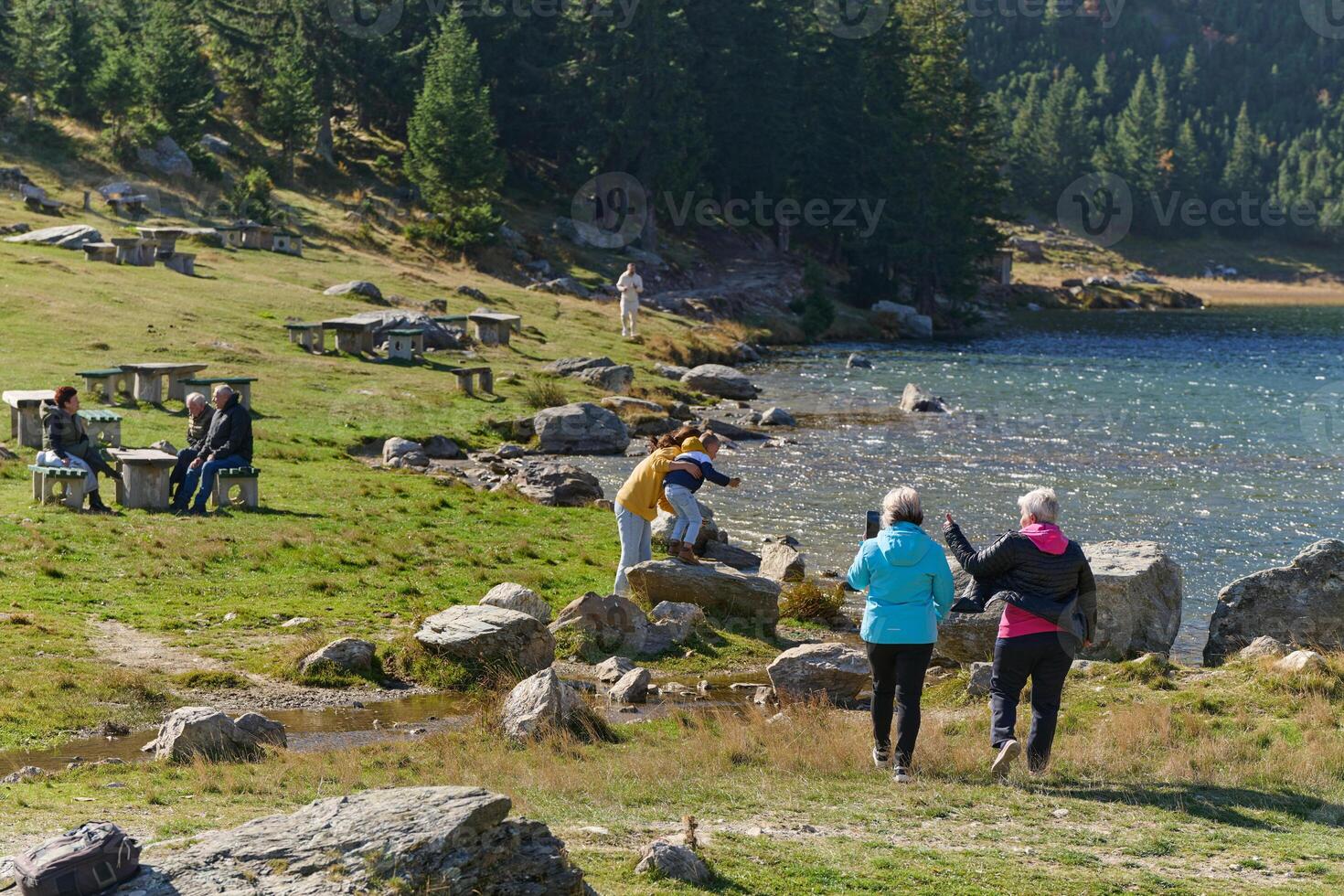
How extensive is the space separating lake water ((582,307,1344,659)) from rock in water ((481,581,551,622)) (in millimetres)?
7848

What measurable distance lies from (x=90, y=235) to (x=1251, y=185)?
6702 inches

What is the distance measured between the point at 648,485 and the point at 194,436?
9.42 meters

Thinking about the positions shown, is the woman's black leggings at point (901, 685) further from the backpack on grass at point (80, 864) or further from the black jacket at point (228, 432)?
the black jacket at point (228, 432)

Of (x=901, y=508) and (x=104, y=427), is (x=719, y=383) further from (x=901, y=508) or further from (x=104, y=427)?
(x=901, y=508)

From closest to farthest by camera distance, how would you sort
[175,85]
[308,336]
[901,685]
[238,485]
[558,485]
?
[901,685] → [238,485] → [558,485] → [308,336] → [175,85]

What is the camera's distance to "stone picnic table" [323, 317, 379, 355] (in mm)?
41375

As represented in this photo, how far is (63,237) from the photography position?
49375 mm

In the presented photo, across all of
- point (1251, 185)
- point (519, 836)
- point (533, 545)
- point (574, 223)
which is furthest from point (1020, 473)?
point (1251, 185)

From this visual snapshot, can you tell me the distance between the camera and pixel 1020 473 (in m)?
34.5

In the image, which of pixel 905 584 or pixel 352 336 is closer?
pixel 905 584

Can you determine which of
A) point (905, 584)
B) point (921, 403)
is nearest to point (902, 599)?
point (905, 584)

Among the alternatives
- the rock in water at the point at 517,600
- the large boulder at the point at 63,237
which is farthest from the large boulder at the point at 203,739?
the large boulder at the point at 63,237

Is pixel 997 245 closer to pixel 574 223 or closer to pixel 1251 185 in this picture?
pixel 574 223

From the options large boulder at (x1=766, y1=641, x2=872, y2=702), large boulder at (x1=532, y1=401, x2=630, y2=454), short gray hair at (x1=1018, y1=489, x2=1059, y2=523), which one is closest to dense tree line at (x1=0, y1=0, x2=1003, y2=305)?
large boulder at (x1=532, y1=401, x2=630, y2=454)
